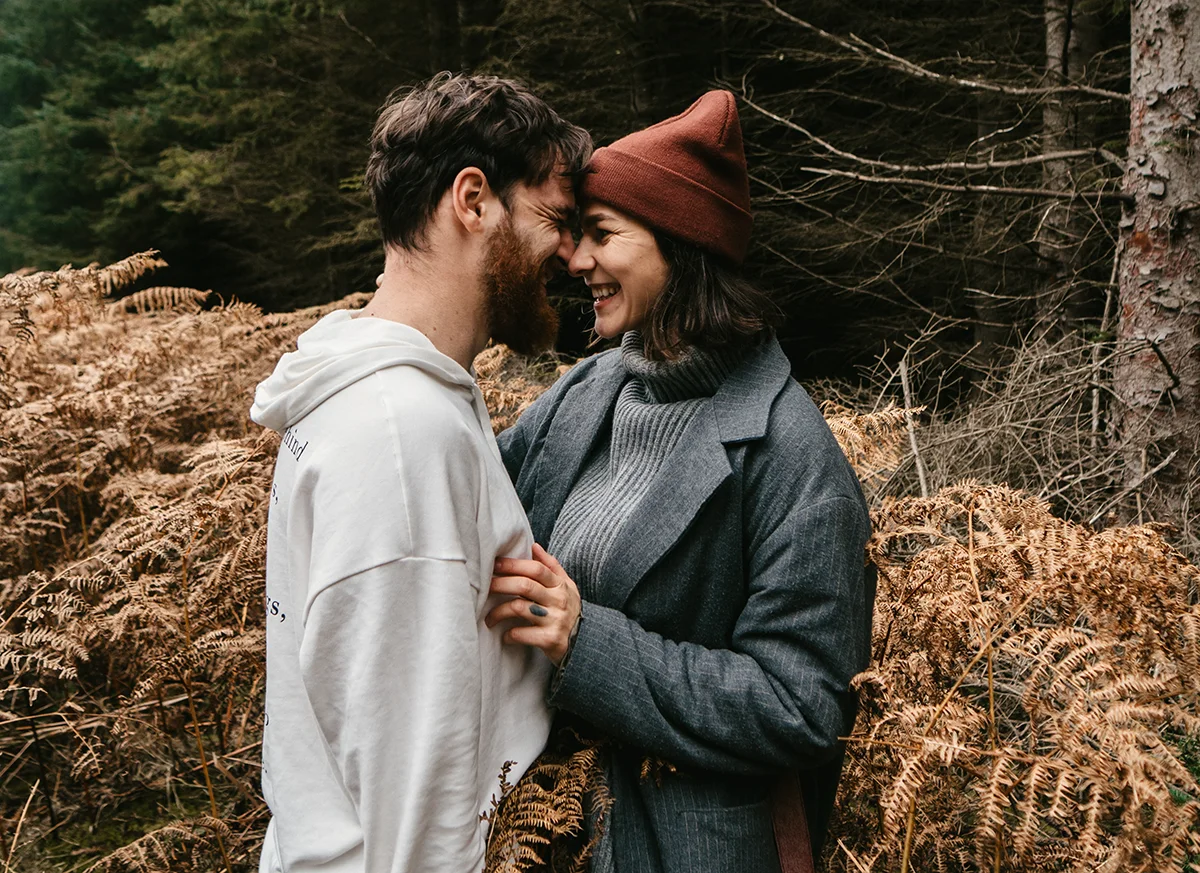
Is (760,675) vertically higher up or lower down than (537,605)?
lower down

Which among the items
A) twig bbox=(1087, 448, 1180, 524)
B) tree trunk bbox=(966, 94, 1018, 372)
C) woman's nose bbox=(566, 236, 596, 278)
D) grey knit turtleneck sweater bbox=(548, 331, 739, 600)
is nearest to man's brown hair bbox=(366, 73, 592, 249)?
woman's nose bbox=(566, 236, 596, 278)

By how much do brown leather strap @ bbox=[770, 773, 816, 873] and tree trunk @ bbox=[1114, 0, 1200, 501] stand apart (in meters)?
2.69

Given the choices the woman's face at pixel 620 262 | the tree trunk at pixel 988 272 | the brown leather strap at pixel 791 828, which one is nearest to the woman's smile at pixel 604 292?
the woman's face at pixel 620 262

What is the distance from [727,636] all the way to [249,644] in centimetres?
148

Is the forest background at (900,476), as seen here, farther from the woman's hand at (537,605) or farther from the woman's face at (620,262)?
the woman's face at (620,262)

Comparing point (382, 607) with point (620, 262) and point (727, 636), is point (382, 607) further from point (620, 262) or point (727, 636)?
point (620, 262)

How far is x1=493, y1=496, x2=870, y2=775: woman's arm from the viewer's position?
1.77 meters

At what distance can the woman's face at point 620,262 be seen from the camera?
7.15ft

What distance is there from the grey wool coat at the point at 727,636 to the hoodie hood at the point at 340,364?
565 millimetres

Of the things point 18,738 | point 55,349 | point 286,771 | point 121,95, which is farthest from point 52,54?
point 286,771

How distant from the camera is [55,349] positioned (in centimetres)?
461

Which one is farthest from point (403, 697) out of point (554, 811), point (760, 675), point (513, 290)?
point (513, 290)

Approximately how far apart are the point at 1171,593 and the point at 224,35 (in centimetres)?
1427

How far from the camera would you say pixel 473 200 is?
1.88 m
